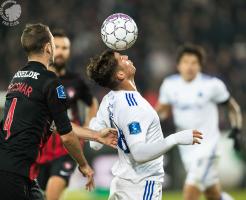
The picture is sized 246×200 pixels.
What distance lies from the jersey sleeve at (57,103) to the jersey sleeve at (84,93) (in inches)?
121

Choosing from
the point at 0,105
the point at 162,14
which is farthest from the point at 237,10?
the point at 0,105

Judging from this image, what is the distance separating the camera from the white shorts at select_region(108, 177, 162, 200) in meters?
5.69

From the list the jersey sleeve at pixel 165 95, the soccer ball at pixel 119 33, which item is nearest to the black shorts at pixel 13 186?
the soccer ball at pixel 119 33

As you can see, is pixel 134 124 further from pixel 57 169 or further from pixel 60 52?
pixel 60 52

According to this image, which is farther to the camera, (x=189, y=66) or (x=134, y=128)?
(x=189, y=66)

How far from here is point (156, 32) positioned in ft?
56.2

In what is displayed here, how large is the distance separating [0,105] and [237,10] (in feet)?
28.3

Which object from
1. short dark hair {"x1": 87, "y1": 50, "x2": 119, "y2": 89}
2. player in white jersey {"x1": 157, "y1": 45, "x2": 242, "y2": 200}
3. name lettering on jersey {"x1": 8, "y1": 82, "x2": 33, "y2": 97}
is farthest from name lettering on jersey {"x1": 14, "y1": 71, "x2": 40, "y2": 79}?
player in white jersey {"x1": 157, "y1": 45, "x2": 242, "y2": 200}

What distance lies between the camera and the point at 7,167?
5.46 m

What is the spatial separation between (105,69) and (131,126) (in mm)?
597

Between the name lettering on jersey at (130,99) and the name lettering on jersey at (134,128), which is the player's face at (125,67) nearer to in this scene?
the name lettering on jersey at (130,99)

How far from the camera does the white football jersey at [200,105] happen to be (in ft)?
30.5

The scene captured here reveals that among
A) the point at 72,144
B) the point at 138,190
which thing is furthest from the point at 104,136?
the point at 138,190

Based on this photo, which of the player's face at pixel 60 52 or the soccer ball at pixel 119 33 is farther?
the player's face at pixel 60 52
